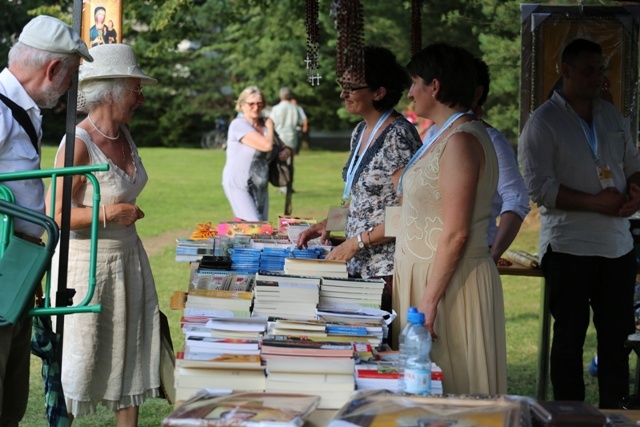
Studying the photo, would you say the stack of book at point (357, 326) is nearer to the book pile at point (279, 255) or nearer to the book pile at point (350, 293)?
the book pile at point (350, 293)

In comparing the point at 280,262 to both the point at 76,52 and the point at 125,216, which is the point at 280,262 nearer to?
the point at 125,216

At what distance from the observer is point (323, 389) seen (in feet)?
8.99

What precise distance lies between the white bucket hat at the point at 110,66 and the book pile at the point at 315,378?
2.01 meters

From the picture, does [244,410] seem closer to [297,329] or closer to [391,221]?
[297,329]

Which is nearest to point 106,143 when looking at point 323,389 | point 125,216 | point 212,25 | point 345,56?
point 125,216

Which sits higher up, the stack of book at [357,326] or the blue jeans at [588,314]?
the stack of book at [357,326]

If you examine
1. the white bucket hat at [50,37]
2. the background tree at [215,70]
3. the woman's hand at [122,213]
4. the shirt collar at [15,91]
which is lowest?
the woman's hand at [122,213]

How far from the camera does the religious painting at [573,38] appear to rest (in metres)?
6.48

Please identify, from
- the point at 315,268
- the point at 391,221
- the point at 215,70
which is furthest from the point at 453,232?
the point at 215,70

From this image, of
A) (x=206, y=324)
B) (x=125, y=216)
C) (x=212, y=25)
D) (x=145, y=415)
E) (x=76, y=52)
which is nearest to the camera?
(x=206, y=324)

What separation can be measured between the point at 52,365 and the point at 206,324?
87 cm

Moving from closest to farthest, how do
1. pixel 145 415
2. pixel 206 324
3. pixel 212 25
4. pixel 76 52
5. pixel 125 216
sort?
pixel 206 324, pixel 76 52, pixel 125 216, pixel 145 415, pixel 212 25

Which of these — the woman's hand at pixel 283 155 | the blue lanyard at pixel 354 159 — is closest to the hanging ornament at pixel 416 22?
the blue lanyard at pixel 354 159

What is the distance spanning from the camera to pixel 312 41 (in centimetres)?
448
